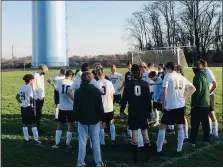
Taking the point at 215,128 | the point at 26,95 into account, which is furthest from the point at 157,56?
the point at 26,95

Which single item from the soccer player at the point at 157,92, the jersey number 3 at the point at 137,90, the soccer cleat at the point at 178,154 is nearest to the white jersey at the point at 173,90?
the jersey number 3 at the point at 137,90

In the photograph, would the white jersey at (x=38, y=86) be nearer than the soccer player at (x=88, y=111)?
No

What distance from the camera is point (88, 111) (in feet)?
22.3

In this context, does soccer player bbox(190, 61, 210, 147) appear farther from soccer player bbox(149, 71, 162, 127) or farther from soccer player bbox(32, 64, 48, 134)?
soccer player bbox(32, 64, 48, 134)

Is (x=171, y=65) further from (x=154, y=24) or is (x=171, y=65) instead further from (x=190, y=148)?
(x=154, y=24)

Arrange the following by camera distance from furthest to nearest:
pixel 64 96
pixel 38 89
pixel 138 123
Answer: pixel 38 89 < pixel 64 96 < pixel 138 123

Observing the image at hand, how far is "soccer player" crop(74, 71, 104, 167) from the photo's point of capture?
681 cm

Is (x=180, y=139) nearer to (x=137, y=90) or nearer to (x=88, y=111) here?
(x=137, y=90)

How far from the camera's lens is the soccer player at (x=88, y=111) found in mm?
6809

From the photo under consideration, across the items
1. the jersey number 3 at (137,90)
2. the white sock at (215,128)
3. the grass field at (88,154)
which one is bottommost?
the grass field at (88,154)

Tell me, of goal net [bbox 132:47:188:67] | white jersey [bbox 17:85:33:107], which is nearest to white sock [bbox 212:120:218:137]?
white jersey [bbox 17:85:33:107]

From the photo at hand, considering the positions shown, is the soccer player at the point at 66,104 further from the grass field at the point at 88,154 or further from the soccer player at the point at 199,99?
the soccer player at the point at 199,99

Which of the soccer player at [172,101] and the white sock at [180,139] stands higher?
the soccer player at [172,101]

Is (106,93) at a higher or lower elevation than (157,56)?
lower
